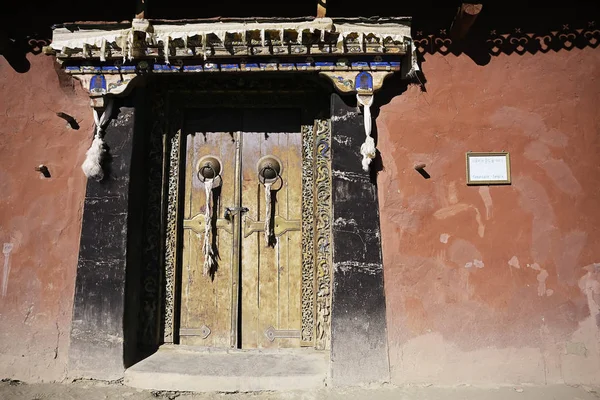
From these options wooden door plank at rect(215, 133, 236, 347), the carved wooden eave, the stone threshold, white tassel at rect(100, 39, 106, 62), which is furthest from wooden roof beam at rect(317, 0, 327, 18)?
the stone threshold

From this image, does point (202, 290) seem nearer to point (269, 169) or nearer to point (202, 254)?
point (202, 254)

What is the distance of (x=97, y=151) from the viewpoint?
3.81m

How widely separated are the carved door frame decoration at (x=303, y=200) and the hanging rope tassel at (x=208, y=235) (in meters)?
0.24

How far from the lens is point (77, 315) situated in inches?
A: 146

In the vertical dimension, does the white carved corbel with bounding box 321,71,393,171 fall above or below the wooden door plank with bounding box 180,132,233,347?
above

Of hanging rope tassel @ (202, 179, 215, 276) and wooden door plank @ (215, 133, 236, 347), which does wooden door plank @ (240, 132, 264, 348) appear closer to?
wooden door plank @ (215, 133, 236, 347)

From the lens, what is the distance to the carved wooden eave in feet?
12.1

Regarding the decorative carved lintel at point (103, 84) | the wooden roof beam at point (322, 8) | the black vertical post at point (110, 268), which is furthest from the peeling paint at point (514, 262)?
the decorative carved lintel at point (103, 84)

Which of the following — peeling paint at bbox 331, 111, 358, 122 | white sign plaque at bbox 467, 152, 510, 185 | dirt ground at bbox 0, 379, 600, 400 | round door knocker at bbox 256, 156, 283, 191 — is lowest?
dirt ground at bbox 0, 379, 600, 400

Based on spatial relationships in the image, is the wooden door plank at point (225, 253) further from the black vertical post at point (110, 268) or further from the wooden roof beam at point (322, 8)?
the wooden roof beam at point (322, 8)

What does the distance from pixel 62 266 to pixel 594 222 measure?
421 centimetres

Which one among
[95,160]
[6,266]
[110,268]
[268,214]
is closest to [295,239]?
[268,214]

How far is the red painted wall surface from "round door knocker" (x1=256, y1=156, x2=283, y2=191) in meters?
0.95

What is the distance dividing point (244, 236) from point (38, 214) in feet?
5.51
